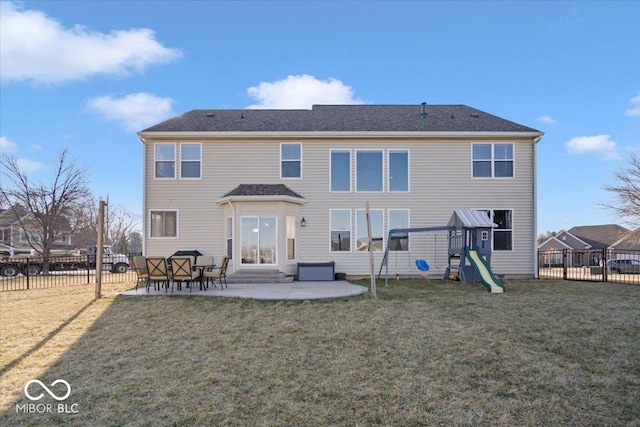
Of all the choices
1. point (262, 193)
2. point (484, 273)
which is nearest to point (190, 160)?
point (262, 193)

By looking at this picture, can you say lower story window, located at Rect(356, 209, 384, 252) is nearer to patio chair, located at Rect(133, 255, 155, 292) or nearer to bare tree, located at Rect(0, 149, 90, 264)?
patio chair, located at Rect(133, 255, 155, 292)

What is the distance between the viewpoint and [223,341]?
20.0 ft

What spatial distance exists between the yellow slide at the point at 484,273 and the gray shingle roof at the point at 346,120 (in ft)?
16.4

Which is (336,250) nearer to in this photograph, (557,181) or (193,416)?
(193,416)

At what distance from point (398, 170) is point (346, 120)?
10.2 ft

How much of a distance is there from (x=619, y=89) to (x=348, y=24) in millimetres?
13166

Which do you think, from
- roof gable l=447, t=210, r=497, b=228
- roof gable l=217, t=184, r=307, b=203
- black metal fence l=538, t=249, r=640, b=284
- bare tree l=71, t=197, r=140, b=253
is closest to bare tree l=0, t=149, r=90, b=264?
roof gable l=217, t=184, r=307, b=203

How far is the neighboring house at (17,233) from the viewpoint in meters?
22.7

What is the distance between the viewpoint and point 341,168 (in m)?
14.5

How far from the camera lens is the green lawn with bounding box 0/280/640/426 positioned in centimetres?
380

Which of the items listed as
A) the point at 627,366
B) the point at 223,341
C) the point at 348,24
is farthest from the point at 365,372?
the point at 348,24

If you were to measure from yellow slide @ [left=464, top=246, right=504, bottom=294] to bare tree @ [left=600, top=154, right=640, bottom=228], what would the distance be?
18.8m

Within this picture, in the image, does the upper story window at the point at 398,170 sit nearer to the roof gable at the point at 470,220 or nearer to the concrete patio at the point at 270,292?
the roof gable at the point at 470,220

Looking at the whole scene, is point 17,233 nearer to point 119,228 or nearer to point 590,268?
point 119,228
